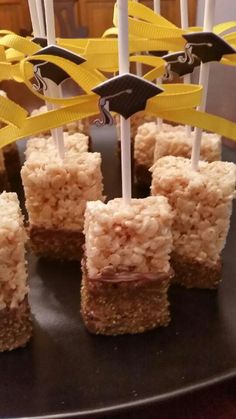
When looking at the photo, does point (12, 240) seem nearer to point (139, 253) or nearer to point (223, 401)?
point (139, 253)

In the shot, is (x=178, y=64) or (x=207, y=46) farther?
(x=178, y=64)

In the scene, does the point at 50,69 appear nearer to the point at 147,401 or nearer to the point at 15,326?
the point at 15,326

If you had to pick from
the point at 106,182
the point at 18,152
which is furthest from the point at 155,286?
the point at 18,152

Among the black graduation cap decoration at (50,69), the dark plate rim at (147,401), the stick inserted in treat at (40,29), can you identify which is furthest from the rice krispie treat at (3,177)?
the dark plate rim at (147,401)

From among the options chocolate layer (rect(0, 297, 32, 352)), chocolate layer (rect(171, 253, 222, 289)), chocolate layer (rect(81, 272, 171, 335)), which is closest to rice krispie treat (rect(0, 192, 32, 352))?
chocolate layer (rect(0, 297, 32, 352))

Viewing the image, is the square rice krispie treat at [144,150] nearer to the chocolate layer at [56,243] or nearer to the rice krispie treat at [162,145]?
the rice krispie treat at [162,145]

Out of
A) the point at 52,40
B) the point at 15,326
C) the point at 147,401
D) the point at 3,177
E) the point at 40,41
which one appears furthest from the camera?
the point at 3,177

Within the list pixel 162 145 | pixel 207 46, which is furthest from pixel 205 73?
pixel 162 145
